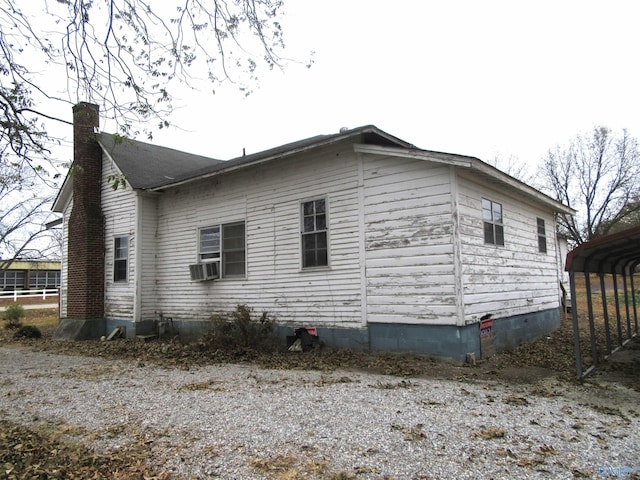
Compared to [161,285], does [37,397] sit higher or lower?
lower

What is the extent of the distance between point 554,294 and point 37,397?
12.1m

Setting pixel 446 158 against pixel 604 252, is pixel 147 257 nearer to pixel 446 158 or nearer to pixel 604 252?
pixel 446 158

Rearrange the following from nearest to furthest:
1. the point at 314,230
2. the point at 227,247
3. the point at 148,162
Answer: the point at 314,230 < the point at 227,247 < the point at 148,162

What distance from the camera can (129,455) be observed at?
4.07m

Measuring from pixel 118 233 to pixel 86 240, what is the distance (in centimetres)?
105

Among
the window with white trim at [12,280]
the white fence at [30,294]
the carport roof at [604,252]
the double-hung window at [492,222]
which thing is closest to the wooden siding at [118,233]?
the double-hung window at [492,222]

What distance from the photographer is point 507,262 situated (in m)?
9.85

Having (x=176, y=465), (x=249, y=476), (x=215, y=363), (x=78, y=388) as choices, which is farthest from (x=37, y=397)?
(x=249, y=476)

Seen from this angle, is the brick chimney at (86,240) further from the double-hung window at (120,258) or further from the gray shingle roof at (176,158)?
the gray shingle roof at (176,158)

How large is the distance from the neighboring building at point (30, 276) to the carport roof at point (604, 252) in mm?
46821

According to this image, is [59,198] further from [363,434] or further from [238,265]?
[363,434]

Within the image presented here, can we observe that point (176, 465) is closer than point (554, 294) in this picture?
Yes

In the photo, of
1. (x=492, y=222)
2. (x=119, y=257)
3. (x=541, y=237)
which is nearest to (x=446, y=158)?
(x=492, y=222)

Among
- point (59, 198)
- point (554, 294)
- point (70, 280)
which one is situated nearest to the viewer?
point (554, 294)
